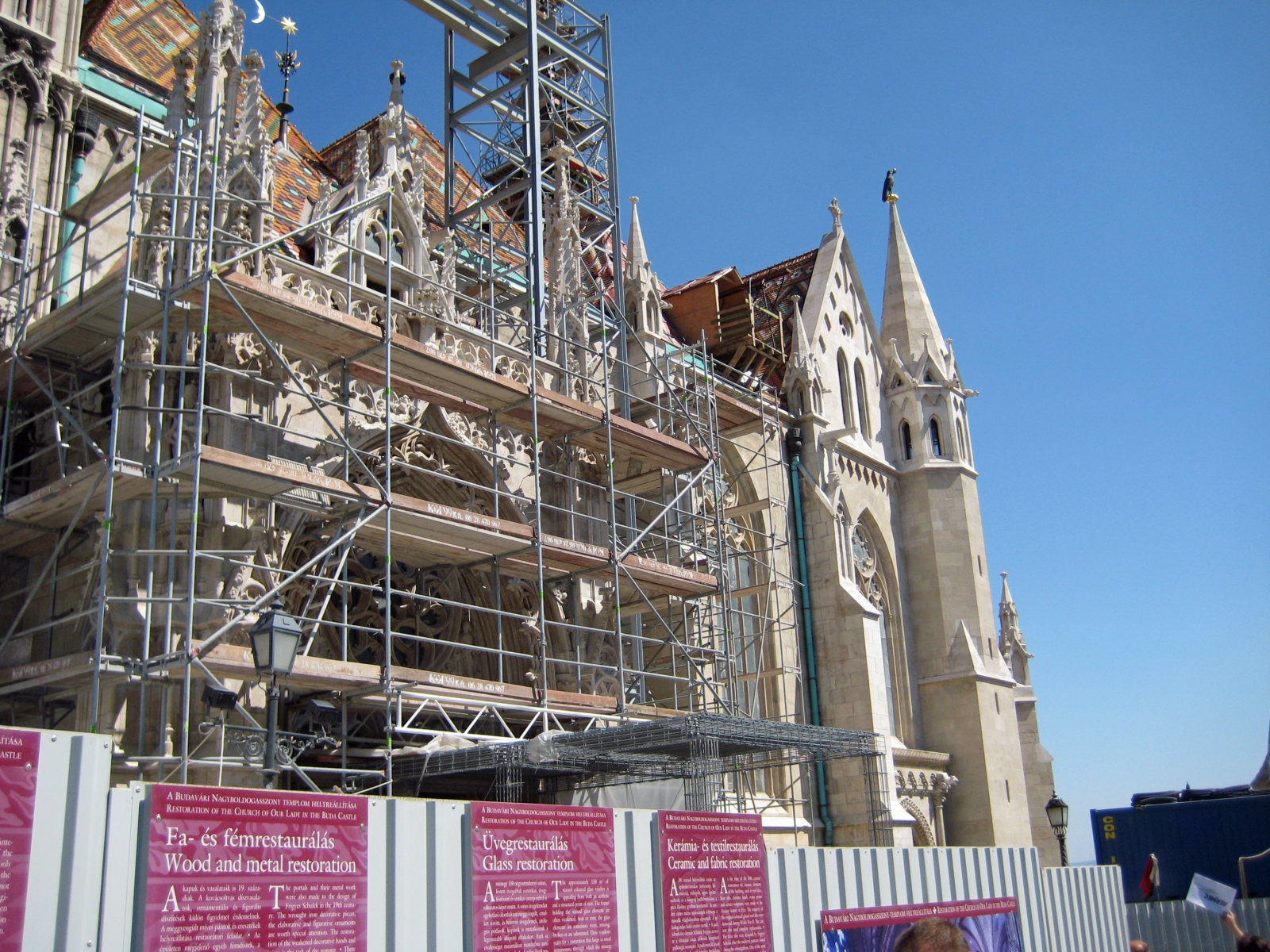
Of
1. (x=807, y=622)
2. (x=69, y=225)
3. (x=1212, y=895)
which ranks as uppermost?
(x=69, y=225)

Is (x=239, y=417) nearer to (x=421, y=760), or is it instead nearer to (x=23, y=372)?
(x=23, y=372)

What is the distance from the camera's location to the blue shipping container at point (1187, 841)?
748 inches

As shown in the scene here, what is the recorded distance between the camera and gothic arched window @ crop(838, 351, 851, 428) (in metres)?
28.9

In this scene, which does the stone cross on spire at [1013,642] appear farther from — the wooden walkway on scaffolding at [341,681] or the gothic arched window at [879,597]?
the wooden walkway on scaffolding at [341,681]

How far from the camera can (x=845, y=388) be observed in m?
29.3

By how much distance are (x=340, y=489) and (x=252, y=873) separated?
26.6ft

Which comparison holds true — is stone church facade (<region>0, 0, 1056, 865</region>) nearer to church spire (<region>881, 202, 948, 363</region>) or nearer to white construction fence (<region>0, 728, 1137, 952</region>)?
church spire (<region>881, 202, 948, 363</region>)

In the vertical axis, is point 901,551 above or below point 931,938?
above

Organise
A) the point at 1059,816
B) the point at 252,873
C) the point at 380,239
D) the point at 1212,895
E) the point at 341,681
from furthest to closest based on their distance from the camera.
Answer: the point at 380,239
the point at 1059,816
the point at 341,681
the point at 1212,895
the point at 252,873

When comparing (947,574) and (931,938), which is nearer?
(931,938)

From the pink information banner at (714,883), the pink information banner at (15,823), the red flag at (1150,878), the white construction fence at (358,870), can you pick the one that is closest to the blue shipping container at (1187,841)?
the red flag at (1150,878)

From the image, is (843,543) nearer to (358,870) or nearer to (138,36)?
(138,36)

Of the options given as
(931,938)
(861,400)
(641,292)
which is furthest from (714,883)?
(861,400)

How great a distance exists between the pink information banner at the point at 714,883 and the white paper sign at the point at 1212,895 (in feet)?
12.7
